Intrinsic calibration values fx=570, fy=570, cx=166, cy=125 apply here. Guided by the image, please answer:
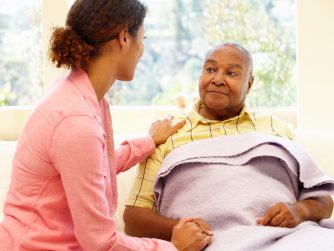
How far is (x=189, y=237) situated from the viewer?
163cm

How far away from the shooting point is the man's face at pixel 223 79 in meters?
2.14

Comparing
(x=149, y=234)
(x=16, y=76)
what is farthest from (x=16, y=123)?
(x=149, y=234)

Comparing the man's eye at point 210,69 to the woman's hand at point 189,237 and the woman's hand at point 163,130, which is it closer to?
the woman's hand at point 163,130

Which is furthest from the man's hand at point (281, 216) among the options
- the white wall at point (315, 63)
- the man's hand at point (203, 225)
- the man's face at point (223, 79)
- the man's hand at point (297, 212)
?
the white wall at point (315, 63)

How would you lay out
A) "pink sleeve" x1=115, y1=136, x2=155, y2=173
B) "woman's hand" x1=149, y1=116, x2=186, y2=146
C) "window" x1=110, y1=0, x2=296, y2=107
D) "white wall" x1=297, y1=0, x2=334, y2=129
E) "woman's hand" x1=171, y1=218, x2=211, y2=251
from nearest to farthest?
"woman's hand" x1=171, y1=218, x2=211, y2=251
"pink sleeve" x1=115, y1=136, x2=155, y2=173
"woman's hand" x1=149, y1=116, x2=186, y2=146
"white wall" x1=297, y1=0, x2=334, y2=129
"window" x1=110, y1=0, x2=296, y2=107

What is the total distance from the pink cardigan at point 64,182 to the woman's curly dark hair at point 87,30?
6 centimetres

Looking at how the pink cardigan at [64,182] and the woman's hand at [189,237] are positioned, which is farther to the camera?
the woman's hand at [189,237]

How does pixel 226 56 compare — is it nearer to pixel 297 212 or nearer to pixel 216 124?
pixel 216 124

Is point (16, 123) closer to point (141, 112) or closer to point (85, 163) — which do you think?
point (141, 112)

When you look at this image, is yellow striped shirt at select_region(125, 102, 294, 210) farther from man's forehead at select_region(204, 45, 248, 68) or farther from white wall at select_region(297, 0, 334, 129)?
white wall at select_region(297, 0, 334, 129)

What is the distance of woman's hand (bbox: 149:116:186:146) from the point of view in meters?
2.08

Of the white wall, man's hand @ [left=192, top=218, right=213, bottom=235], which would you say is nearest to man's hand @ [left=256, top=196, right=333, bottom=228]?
man's hand @ [left=192, top=218, right=213, bottom=235]

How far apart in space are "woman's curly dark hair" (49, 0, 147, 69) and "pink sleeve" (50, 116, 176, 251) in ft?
0.60

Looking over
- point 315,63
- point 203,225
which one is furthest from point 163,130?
point 315,63
